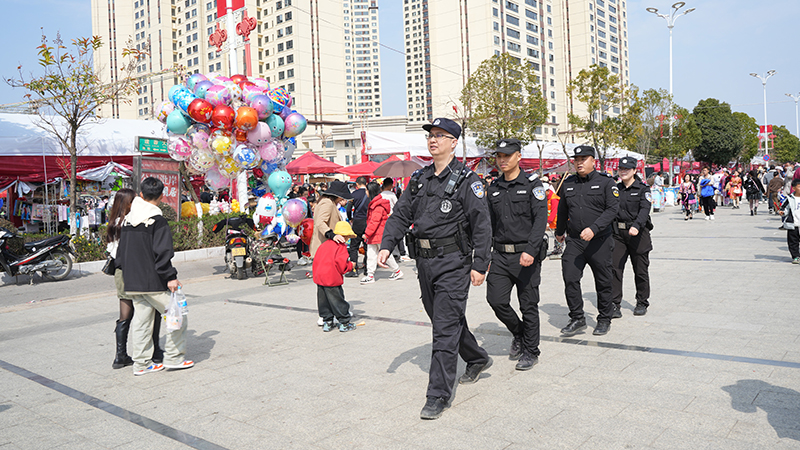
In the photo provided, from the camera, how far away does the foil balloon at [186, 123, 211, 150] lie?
11133 mm

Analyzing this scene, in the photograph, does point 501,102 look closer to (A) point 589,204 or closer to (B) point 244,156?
(B) point 244,156

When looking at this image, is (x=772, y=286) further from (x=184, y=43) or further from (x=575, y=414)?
(x=184, y=43)

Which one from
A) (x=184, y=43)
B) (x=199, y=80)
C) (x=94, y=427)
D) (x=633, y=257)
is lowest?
(x=94, y=427)

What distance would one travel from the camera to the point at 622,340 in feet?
18.6

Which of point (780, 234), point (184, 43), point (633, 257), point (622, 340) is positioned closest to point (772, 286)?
point (633, 257)

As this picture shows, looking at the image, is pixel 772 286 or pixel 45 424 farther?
pixel 772 286

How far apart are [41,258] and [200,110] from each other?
4369mm

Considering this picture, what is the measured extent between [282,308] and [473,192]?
15.2 ft

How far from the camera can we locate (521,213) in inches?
194

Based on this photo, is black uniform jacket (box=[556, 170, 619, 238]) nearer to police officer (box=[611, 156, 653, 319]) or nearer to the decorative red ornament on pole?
police officer (box=[611, 156, 653, 319])

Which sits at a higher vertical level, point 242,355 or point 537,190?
point 537,190

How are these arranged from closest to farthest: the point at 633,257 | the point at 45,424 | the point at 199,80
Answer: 1. the point at 45,424
2. the point at 633,257
3. the point at 199,80

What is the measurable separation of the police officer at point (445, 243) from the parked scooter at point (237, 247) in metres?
7.02

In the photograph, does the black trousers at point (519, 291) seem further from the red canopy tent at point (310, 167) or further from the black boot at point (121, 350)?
the red canopy tent at point (310, 167)
